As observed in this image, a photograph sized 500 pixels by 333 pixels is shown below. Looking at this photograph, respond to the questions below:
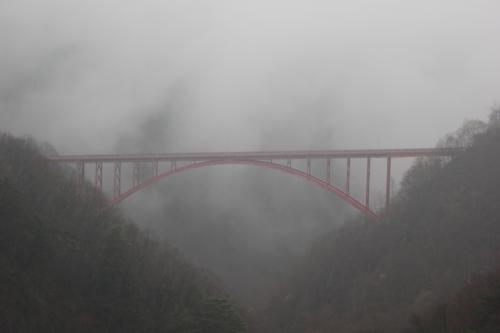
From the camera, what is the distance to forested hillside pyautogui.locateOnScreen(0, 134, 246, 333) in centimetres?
2614

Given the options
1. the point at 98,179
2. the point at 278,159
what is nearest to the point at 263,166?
the point at 278,159

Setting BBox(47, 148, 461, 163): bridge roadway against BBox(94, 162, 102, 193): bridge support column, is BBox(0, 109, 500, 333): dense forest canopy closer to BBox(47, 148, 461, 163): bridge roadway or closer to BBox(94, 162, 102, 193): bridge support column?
BBox(94, 162, 102, 193): bridge support column

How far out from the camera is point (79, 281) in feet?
→ 101

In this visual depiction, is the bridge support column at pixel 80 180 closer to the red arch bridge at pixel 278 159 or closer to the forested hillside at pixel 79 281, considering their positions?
the red arch bridge at pixel 278 159

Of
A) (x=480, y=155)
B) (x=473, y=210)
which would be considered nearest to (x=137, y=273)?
(x=473, y=210)

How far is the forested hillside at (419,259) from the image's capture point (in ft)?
95.0

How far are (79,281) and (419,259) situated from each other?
63.2 ft

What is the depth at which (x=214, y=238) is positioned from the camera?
8081 centimetres

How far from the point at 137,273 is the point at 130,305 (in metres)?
4.51

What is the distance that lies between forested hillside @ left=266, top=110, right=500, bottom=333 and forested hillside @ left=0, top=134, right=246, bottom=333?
24.6 ft

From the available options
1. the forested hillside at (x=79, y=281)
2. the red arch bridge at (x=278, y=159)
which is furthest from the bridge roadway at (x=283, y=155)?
the forested hillside at (x=79, y=281)

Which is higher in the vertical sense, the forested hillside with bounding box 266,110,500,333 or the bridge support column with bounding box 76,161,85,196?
the bridge support column with bounding box 76,161,85,196

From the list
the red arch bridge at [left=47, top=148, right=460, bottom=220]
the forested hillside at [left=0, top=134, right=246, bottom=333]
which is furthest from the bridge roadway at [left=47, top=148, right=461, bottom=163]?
the forested hillside at [left=0, top=134, right=246, bottom=333]

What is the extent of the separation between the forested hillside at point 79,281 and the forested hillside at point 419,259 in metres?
7.49
